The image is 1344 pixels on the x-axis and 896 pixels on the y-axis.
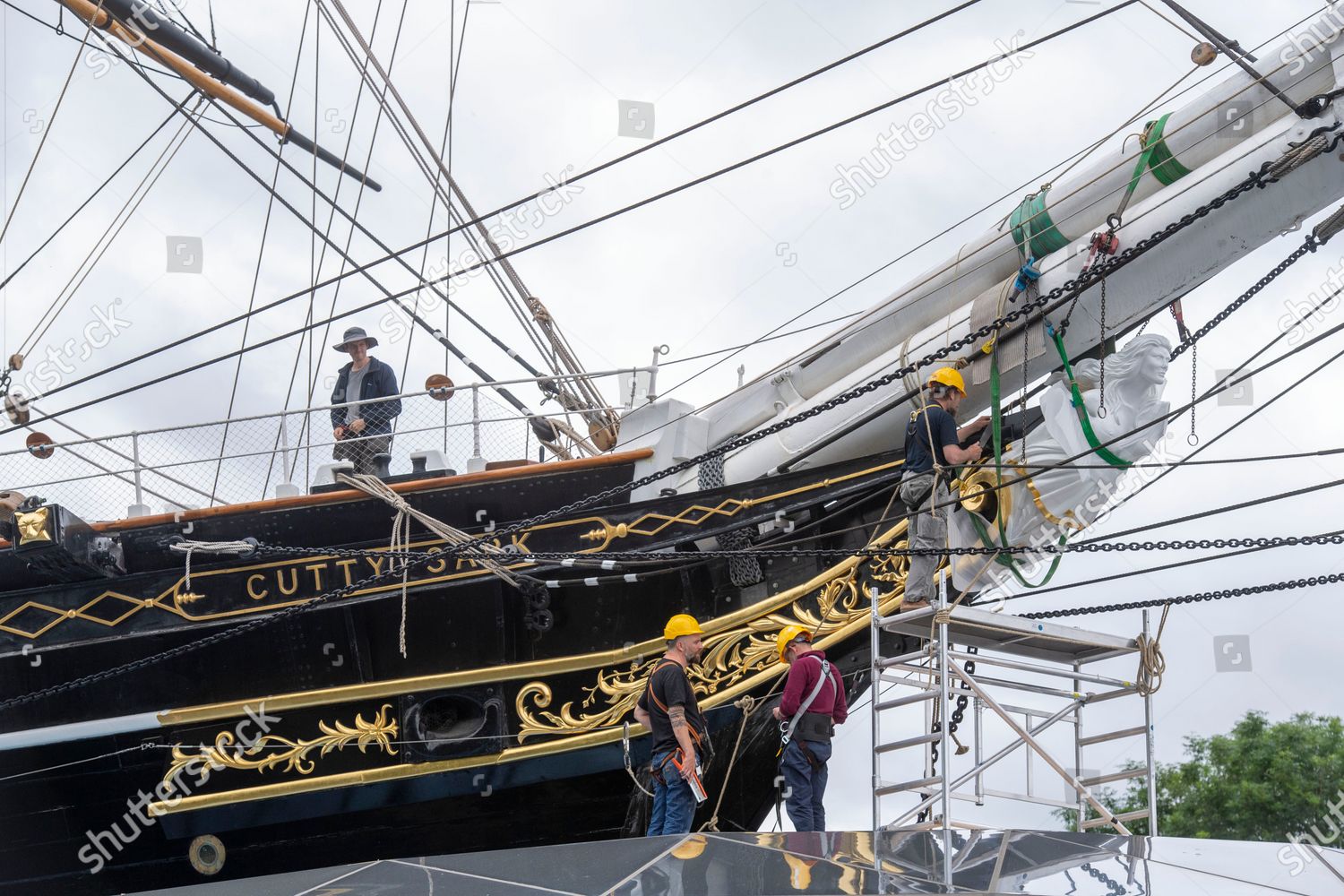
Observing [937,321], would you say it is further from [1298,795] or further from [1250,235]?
[1298,795]

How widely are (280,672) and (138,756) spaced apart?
983 mm

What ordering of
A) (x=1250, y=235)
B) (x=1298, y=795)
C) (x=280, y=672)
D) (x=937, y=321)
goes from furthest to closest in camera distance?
1. (x=1298, y=795)
2. (x=280, y=672)
3. (x=937, y=321)
4. (x=1250, y=235)

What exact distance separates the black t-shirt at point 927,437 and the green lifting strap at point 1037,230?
41.9 inches

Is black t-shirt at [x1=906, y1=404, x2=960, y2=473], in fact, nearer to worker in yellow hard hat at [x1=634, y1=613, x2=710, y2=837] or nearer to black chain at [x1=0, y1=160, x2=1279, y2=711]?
black chain at [x1=0, y1=160, x2=1279, y2=711]

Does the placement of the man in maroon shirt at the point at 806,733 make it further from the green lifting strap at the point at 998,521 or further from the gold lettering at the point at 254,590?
the gold lettering at the point at 254,590

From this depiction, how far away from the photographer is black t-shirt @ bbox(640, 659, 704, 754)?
296 inches

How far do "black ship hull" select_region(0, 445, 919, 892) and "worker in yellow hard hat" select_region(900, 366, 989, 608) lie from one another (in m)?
0.31

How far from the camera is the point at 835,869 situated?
19.4 ft

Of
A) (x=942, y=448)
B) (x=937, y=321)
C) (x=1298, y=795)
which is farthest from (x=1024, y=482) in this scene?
(x=1298, y=795)

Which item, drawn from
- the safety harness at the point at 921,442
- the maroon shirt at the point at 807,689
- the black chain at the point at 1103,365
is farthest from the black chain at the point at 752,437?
the maroon shirt at the point at 807,689

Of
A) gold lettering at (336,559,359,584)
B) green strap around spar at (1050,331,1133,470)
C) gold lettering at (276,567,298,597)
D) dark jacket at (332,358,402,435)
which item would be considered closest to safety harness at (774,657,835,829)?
green strap around spar at (1050,331,1133,470)

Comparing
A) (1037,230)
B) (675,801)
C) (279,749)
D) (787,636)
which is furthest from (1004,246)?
(279,749)

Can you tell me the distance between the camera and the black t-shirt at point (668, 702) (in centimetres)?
753

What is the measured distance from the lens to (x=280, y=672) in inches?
351
